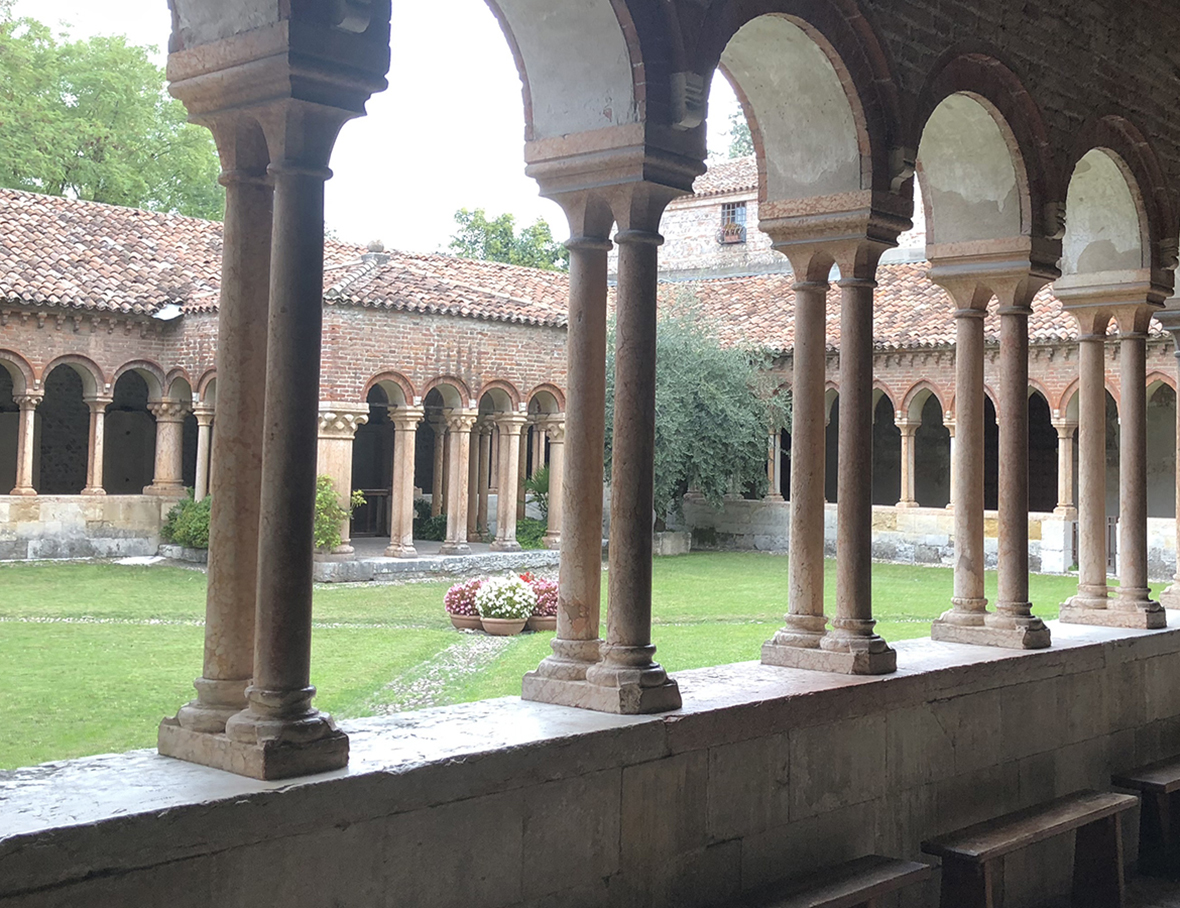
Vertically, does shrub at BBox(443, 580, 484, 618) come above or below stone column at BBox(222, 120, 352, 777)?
below

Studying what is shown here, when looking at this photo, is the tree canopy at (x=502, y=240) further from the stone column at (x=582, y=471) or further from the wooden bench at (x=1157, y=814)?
the stone column at (x=582, y=471)

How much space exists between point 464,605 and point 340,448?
19.4 feet

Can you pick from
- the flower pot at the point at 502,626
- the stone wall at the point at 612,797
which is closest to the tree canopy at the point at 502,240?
the flower pot at the point at 502,626

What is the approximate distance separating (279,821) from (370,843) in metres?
0.30

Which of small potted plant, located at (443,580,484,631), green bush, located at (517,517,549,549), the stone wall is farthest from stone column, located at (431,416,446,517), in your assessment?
the stone wall

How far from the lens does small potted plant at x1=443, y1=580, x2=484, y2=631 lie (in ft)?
43.9

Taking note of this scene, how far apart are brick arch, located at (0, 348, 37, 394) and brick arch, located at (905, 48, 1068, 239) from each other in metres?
15.8

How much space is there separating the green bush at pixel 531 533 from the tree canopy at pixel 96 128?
12304mm

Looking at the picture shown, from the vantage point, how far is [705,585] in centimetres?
1756

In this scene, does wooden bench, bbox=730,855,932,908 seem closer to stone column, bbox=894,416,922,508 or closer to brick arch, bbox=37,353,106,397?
brick arch, bbox=37,353,106,397

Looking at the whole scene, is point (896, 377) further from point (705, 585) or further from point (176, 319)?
point (176, 319)

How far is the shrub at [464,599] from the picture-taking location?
13.4 meters

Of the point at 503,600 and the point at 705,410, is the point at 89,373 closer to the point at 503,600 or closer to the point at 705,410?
the point at 503,600

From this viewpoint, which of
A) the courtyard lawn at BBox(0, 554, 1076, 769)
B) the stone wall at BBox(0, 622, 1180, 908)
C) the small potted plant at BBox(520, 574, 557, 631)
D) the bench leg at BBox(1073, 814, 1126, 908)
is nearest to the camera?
the stone wall at BBox(0, 622, 1180, 908)
